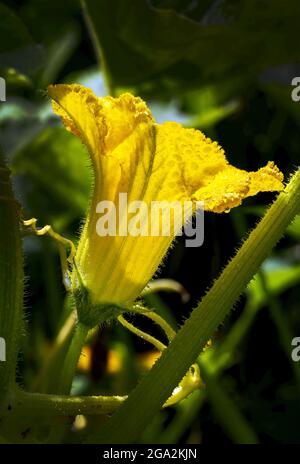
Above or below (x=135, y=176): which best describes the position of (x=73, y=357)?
below

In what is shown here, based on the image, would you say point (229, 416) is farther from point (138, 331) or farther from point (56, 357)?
point (138, 331)

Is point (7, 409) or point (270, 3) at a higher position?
point (270, 3)

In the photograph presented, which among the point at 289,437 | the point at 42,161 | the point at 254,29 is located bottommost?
the point at 289,437

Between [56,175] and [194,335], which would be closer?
[194,335]

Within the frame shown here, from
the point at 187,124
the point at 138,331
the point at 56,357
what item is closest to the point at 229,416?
the point at 56,357

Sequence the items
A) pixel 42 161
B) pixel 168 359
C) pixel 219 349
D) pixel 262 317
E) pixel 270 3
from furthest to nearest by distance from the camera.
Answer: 1. pixel 262 317
2. pixel 42 161
3. pixel 219 349
4. pixel 270 3
5. pixel 168 359

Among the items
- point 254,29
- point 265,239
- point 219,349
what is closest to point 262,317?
point 219,349

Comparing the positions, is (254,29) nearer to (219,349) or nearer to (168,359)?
(219,349)
